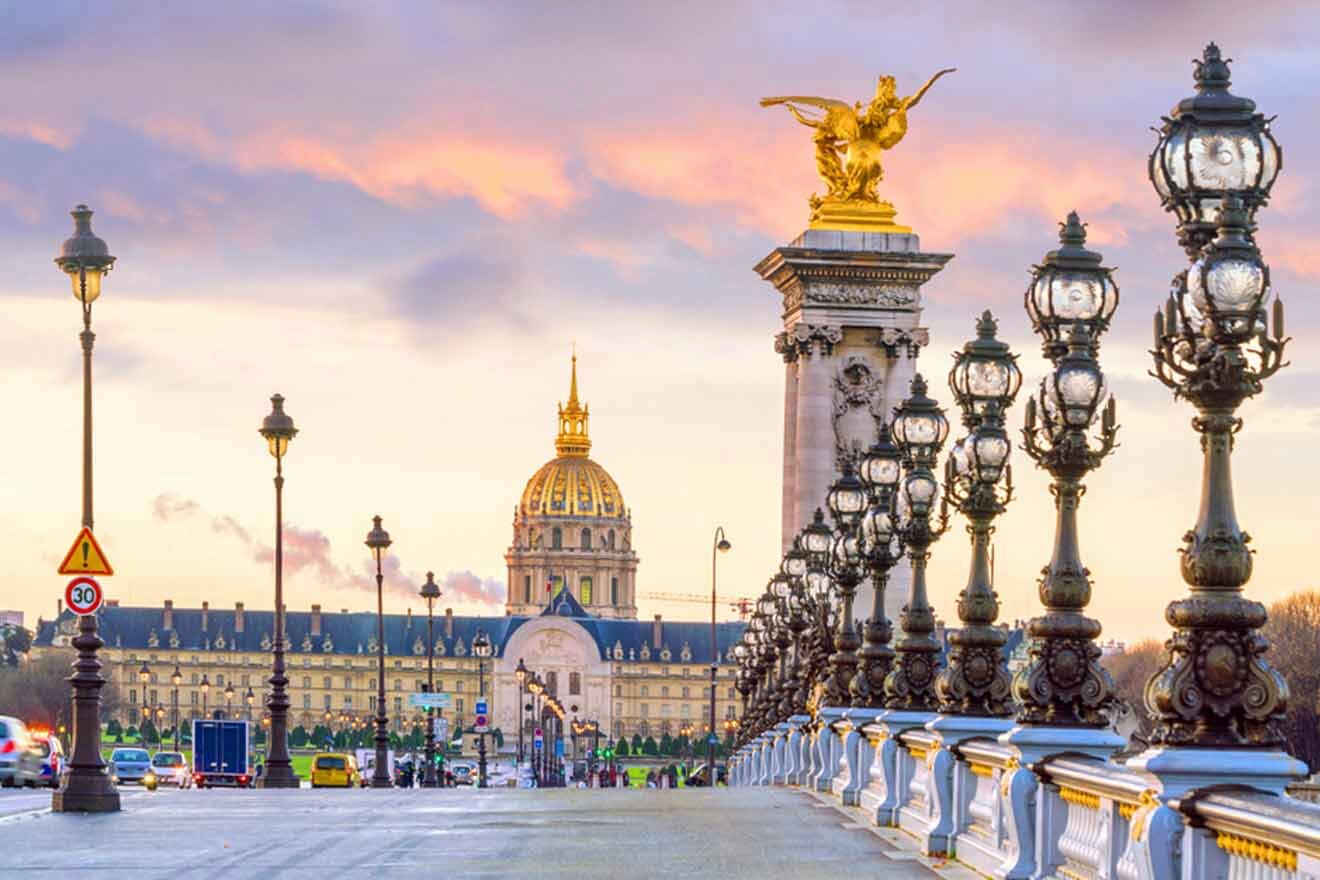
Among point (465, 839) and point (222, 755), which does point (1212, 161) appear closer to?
point (465, 839)

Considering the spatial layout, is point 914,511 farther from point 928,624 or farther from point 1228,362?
point 1228,362

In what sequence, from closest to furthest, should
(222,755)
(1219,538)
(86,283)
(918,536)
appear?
1. (1219,538)
2. (918,536)
3. (86,283)
4. (222,755)

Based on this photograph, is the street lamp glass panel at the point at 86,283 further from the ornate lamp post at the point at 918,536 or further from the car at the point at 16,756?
the car at the point at 16,756

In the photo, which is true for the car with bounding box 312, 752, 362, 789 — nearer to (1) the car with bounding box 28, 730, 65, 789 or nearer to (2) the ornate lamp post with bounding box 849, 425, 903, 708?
(1) the car with bounding box 28, 730, 65, 789

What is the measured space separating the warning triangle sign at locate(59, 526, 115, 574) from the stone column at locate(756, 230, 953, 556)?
195ft

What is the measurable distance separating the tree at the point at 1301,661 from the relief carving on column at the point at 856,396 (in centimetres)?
3180

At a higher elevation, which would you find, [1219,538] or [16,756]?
[1219,538]

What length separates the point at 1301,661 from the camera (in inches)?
5463

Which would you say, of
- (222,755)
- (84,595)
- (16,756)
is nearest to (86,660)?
(84,595)

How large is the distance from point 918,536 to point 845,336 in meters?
65.2

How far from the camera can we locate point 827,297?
98000 mm

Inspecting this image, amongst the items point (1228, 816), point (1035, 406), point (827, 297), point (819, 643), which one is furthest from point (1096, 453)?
point (827, 297)

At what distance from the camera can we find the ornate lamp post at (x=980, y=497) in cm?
2681

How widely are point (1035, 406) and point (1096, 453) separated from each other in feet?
2.00
